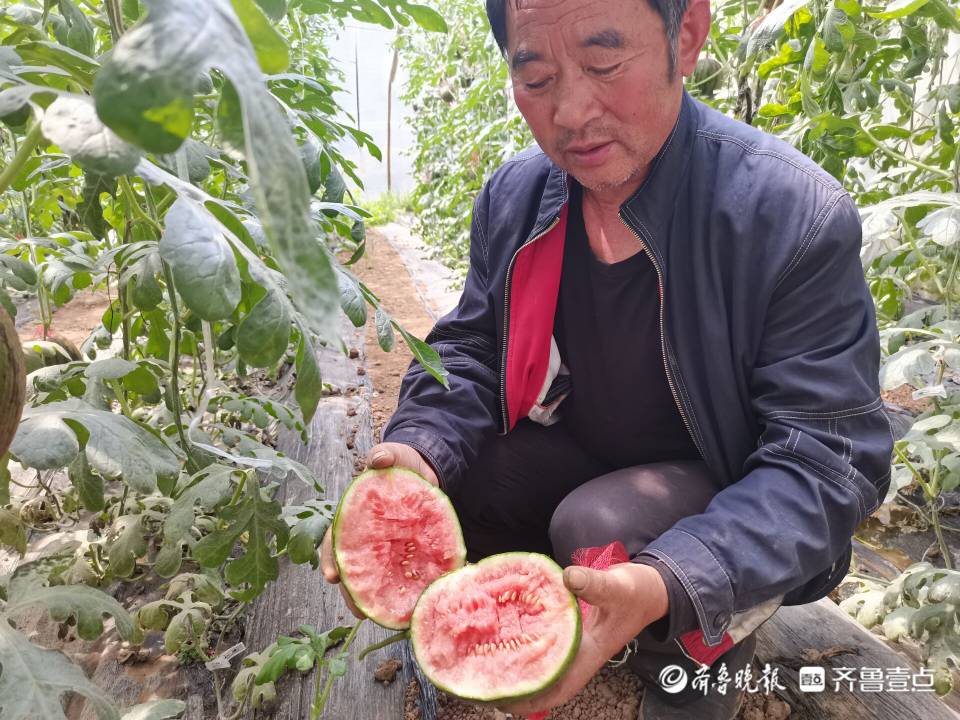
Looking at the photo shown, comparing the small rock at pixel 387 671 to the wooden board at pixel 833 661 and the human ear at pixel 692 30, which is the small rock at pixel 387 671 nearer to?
the wooden board at pixel 833 661

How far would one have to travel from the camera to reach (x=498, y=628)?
120cm

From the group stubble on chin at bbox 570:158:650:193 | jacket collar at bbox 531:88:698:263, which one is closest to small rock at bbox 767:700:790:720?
jacket collar at bbox 531:88:698:263

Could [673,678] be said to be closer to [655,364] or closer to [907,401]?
[655,364]

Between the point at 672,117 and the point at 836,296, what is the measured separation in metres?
0.46

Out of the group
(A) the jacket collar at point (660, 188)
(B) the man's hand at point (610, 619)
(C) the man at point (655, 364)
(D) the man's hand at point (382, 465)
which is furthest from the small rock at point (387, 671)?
(A) the jacket collar at point (660, 188)

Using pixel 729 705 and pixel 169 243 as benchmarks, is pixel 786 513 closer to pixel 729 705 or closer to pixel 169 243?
pixel 729 705

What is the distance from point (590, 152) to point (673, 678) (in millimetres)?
1036

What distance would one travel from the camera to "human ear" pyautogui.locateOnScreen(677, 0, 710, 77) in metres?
1.35

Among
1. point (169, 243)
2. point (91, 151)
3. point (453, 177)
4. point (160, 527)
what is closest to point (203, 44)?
point (91, 151)

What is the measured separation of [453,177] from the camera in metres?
6.49

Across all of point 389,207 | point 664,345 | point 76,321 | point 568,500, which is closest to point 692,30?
point 664,345

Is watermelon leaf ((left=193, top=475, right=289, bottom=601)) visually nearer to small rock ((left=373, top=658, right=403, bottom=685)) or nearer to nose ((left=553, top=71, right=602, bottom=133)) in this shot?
small rock ((left=373, top=658, right=403, bottom=685))

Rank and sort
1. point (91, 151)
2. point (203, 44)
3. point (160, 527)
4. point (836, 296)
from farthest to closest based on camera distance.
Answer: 1. point (160, 527)
2. point (836, 296)
3. point (91, 151)
4. point (203, 44)
